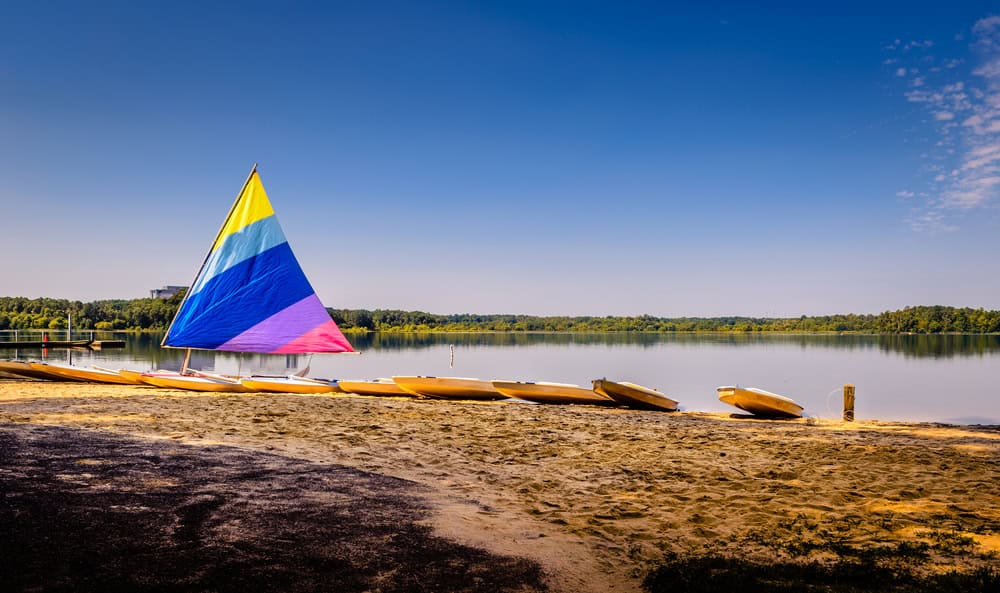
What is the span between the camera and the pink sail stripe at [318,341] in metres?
17.3

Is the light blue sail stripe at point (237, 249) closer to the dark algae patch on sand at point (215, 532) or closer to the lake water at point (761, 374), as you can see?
the lake water at point (761, 374)

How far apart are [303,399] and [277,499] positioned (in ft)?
32.2

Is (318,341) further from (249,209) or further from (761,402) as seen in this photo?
(761,402)

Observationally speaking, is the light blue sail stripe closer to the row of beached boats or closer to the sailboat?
the sailboat

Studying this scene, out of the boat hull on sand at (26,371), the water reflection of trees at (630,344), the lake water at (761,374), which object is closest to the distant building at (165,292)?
the water reflection of trees at (630,344)

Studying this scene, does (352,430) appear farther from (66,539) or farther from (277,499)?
(66,539)

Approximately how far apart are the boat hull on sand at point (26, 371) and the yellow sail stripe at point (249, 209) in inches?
267

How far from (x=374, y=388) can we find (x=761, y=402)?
35.7 feet

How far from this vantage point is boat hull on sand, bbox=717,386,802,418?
16.5m

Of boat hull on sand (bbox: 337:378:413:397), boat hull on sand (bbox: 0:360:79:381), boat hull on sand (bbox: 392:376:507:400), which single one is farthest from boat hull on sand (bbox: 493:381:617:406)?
boat hull on sand (bbox: 0:360:79:381)

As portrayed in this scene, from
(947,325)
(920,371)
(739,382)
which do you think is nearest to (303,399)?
(739,382)

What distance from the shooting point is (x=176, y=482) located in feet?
20.3

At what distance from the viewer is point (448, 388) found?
17.3 metres

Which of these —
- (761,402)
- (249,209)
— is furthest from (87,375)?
(761,402)
